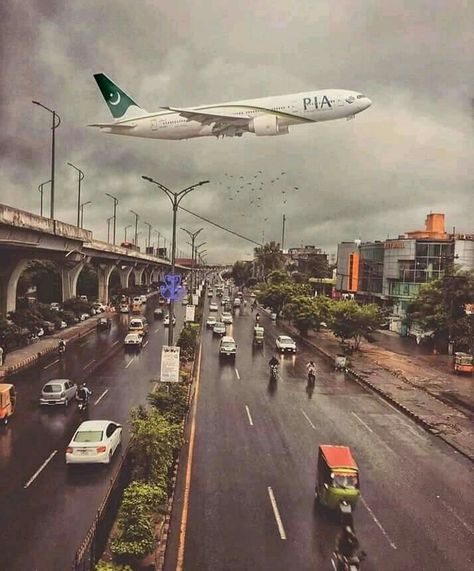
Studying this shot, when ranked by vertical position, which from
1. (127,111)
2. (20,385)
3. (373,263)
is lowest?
(20,385)

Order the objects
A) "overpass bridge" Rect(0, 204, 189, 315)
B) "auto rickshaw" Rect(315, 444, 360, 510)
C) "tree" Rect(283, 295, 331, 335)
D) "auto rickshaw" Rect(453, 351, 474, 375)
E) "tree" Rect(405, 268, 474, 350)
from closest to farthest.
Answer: "auto rickshaw" Rect(315, 444, 360, 510) → "overpass bridge" Rect(0, 204, 189, 315) → "auto rickshaw" Rect(453, 351, 474, 375) → "tree" Rect(405, 268, 474, 350) → "tree" Rect(283, 295, 331, 335)

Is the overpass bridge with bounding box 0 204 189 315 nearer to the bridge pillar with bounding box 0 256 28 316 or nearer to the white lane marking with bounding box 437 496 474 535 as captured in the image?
the bridge pillar with bounding box 0 256 28 316

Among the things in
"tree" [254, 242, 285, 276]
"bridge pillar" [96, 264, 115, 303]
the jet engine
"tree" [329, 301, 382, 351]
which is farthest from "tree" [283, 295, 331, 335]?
"tree" [254, 242, 285, 276]

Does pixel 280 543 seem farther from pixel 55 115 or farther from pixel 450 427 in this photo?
pixel 55 115

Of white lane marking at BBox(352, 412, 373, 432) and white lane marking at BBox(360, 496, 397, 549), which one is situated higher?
white lane marking at BBox(360, 496, 397, 549)

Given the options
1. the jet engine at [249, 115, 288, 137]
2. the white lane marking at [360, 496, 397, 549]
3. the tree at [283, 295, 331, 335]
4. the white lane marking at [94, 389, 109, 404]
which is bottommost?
the white lane marking at [94, 389, 109, 404]

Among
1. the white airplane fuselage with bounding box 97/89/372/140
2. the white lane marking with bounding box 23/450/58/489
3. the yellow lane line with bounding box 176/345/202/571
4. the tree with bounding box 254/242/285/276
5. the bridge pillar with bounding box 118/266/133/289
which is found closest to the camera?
the yellow lane line with bounding box 176/345/202/571

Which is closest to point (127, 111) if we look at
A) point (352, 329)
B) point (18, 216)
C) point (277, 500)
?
point (18, 216)
